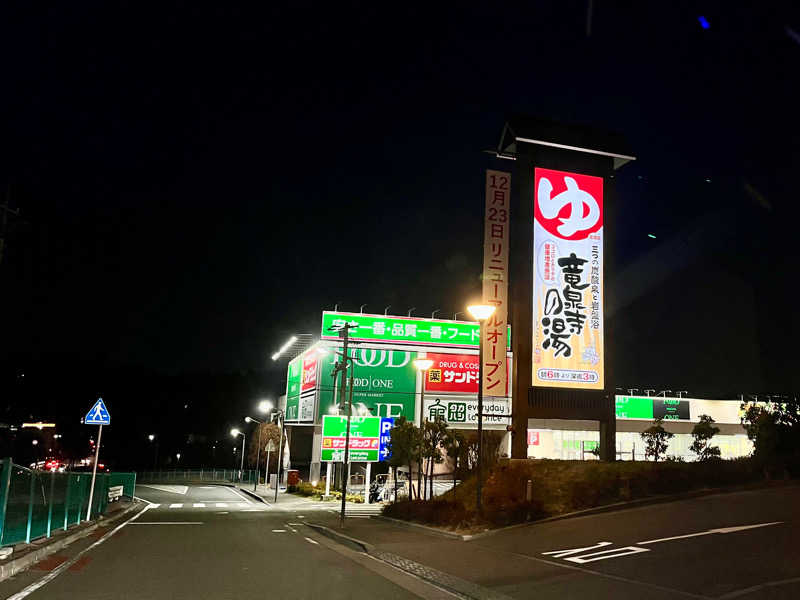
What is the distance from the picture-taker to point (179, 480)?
6800 cm

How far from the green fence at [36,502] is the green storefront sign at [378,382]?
29.7m

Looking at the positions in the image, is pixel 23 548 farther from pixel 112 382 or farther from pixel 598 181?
pixel 112 382

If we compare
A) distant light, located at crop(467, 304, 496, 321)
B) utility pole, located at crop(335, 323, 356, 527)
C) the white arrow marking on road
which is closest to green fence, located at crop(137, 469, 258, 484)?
utility pole, located at crop(335, 323, 356, 527)

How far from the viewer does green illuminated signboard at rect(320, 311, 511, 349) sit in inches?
2104

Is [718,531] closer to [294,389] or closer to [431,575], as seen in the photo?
[431,575]

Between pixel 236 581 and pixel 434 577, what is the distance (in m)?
3.42

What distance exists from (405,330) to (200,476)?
32.9 metres

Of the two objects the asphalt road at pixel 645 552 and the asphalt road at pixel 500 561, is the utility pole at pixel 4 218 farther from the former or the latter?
the asphalt road at pixel 645 552

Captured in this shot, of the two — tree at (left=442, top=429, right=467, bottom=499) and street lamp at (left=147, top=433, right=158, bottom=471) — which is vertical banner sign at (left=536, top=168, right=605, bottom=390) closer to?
tree at (left=442, top=429, right=467, bottom=499)

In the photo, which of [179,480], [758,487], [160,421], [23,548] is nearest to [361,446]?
[758,487]

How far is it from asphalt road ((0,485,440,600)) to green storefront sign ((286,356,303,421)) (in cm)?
3977

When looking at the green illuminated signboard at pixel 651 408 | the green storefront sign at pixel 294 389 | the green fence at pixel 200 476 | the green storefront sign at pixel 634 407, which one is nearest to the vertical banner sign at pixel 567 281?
the green storefront sign at pixel 634 407

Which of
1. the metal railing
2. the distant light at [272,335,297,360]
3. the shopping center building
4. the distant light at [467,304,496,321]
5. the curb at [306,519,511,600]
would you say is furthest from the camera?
the metal railing

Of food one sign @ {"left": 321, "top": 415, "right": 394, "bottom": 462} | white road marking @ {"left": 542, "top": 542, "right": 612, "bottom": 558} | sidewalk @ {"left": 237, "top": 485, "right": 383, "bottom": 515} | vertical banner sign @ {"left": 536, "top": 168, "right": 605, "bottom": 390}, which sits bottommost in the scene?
sidewalk @ {"left": 237, "top": 485, "right": 383, "bottom": 515}
